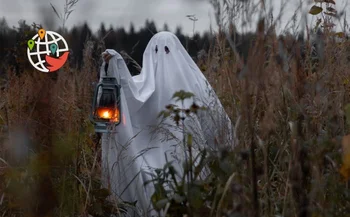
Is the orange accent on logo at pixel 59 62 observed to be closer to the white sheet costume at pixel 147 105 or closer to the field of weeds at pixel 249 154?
the field of weeds at pixel 249 154

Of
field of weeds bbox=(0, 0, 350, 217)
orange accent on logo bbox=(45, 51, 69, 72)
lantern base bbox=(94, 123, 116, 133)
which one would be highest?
orange accent on logo bbox=(45, 51, 69, 72)

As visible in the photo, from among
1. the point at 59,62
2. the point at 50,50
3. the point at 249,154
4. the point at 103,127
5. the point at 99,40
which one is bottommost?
the point at 249,154

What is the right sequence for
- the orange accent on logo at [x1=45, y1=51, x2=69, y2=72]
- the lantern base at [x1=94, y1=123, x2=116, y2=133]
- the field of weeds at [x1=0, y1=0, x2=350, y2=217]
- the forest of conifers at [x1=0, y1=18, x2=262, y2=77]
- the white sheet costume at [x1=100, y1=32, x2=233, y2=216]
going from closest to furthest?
1. the field of weeds at [x1=0, y1=0, x2=350, y2=217]
2. the forest of conifers at [x1=0, y1=18, x2=262, y2=77]
3. the orange accent on logo at [x1=45, y1=51, x2=69, y2=72]
4. the lantern base at [x1=94, y1=123, x2=116, y2=133]
5. the white sheet costume at [x1=100, y1=32, x2=233, y2=216]

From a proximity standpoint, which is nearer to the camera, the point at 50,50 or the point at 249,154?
the point at 249,154

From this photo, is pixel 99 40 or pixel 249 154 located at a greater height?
pixel 99 40

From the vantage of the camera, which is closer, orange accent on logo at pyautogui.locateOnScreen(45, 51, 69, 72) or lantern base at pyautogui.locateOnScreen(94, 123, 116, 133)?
orange accent on logo at pyautogui.locateOnScreen(45, 51, 69, 72)

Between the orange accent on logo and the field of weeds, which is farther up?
the orange accent on logo

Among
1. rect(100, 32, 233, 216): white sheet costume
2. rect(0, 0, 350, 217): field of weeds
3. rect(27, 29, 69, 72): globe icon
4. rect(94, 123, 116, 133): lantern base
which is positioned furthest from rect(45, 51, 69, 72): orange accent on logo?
rect(100, 32, 233, 216): white sheet costume

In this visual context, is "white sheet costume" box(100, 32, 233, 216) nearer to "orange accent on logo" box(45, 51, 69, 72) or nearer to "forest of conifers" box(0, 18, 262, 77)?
"forest of conifers" box(0, 18, 262, 77)

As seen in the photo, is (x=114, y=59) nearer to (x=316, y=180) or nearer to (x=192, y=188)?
(x=192, y=188)

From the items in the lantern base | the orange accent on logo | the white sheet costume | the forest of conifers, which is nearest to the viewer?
the forest of conifers

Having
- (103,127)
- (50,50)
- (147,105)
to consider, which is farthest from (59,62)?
(147,105)

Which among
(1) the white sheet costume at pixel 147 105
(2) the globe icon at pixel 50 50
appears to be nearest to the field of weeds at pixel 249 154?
(2) the globe icon at pixel 50 50

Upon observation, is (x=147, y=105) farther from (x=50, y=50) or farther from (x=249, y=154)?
(x=249, y=154)
